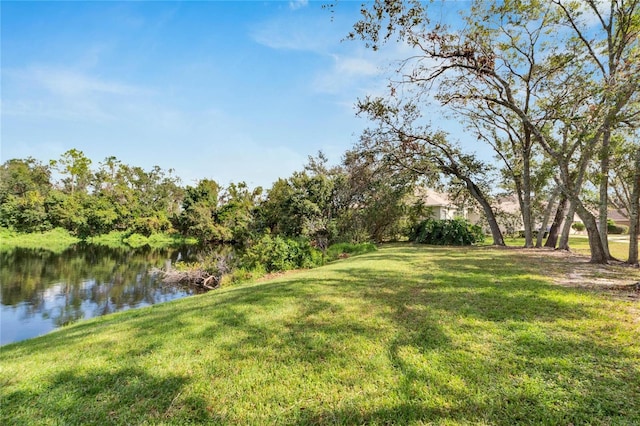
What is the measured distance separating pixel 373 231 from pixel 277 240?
10117 millimetres

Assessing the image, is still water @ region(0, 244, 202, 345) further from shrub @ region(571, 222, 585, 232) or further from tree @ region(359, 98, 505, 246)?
shrub @ region(571, 222, 585, 232)

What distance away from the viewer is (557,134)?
12.8 metres

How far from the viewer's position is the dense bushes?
18.8 meters

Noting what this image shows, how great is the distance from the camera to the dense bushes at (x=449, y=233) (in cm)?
1883

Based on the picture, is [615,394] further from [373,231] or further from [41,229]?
[41,229]

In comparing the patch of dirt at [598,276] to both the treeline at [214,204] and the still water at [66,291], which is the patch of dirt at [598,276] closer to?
the treeline at [214,204]

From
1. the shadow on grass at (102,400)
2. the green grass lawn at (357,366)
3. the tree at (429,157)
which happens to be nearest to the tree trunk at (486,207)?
the tree at (429,157)

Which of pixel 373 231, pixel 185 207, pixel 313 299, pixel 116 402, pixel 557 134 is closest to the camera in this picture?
pixel 116 402

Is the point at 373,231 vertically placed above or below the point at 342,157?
below

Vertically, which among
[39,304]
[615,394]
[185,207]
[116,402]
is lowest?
[39,304]

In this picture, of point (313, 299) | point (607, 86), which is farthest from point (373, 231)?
point (313, 299)

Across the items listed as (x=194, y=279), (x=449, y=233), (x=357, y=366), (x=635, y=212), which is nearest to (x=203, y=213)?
(x=194, y=279)

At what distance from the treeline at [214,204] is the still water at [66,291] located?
5867 mm

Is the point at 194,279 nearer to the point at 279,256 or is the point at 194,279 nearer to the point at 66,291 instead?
the point at 279,256
